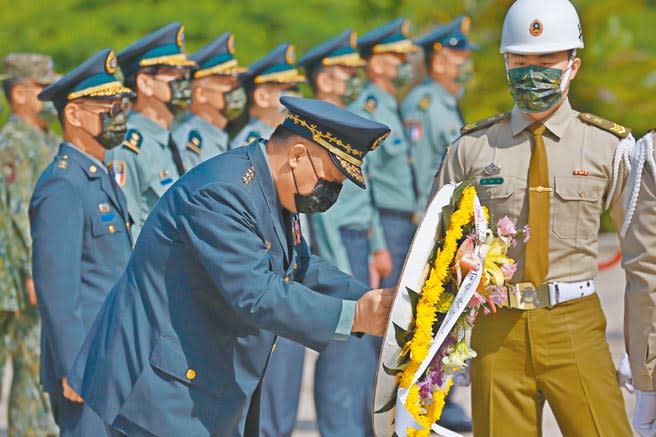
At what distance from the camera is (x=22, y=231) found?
8.70m

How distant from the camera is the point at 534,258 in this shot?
19.4 feet

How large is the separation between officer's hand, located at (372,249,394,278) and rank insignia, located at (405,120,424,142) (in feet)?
3.60

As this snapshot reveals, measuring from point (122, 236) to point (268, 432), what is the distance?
2.09 metres

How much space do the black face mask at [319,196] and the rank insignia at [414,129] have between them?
579 cm

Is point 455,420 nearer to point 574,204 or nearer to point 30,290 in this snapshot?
point 30,290

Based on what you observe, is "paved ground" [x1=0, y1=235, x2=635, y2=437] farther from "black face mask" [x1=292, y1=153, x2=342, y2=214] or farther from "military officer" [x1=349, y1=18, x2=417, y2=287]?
"black face mask" [x1=292, y1=153, x2=342, y2=214]

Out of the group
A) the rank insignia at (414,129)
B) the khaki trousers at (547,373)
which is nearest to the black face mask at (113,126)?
the khaki trousers at (547,373)

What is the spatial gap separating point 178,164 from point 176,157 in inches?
2.0

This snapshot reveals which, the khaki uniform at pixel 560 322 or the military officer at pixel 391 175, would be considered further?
the military officer at pixel 391 175

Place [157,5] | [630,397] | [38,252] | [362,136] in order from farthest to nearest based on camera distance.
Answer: [157,5]
[630,397]
[38,252]
[362,136]

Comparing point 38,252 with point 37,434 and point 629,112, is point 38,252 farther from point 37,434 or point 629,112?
point 629,112

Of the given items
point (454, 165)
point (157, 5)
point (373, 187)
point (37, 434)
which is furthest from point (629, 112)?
point (454, 165)

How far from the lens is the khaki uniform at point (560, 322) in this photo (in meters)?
5.86

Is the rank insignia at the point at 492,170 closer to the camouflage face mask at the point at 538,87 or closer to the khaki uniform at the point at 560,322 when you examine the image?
the khaki uniform at the point at 560,322
